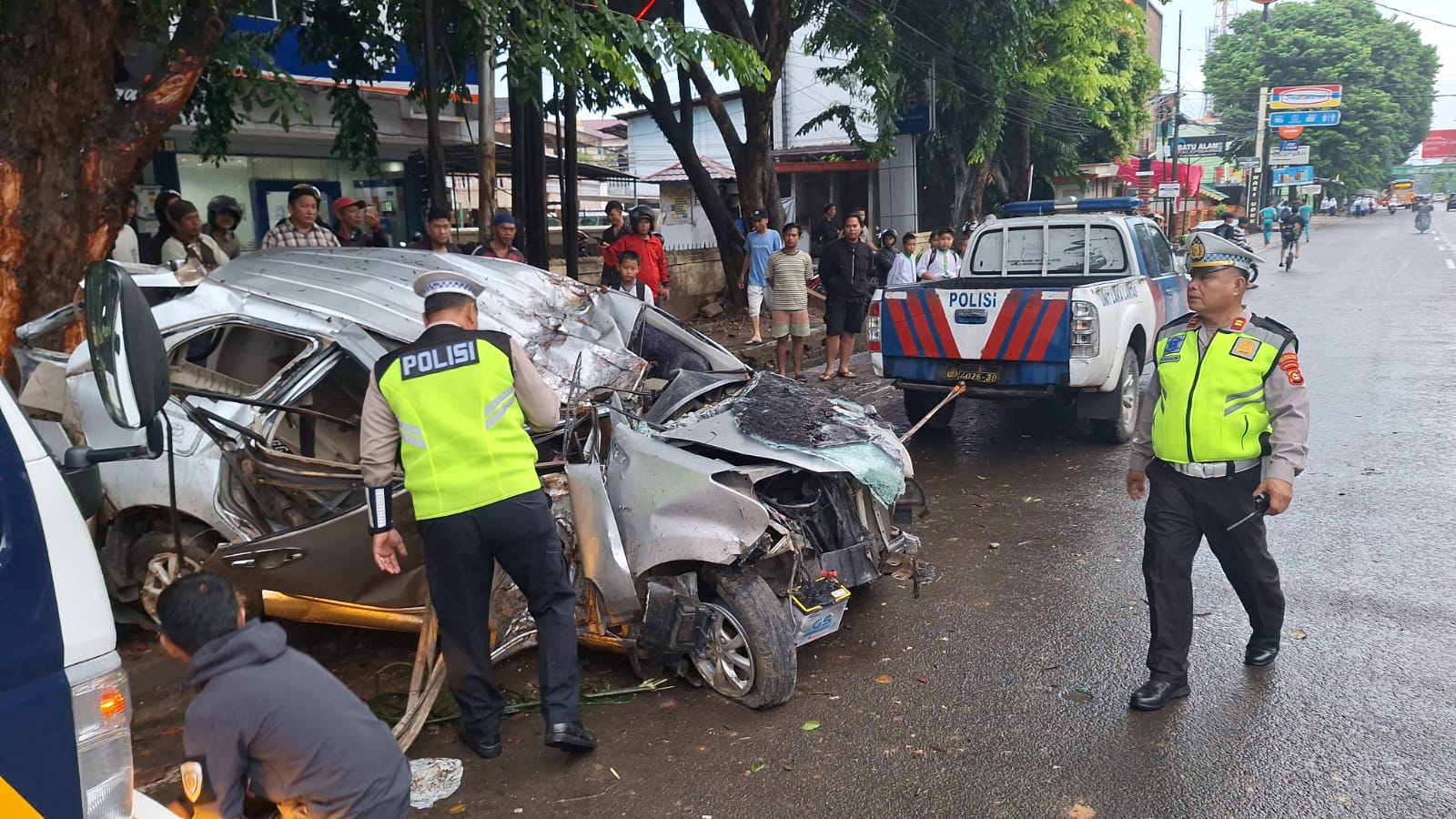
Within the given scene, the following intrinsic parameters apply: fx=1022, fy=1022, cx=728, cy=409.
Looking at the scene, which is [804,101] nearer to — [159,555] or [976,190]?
[976,190]

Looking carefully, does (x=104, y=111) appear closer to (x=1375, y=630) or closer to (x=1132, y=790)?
(x=1132, y=790)

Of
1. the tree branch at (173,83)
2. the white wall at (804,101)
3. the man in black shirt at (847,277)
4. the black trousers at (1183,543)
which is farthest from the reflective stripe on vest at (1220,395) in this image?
the white wall at (804,101)

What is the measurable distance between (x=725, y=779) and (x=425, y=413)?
1.61 metres

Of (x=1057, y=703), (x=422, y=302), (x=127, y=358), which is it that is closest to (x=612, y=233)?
(x=422, y=302)

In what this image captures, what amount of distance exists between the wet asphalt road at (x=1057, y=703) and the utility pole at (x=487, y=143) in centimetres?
Result: 498

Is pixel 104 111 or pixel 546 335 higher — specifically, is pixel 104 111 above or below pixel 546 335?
above

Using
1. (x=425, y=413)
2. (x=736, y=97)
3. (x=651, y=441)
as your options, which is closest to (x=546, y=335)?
(x=651, y=441)

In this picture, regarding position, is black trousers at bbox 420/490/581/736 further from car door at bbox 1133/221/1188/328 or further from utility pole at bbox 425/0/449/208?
car door at bbox 1133/221/1188/328

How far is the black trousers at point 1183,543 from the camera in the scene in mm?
3846

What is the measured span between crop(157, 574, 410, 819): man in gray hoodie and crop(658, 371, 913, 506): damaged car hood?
2.17m

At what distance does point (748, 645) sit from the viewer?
3.93 meters

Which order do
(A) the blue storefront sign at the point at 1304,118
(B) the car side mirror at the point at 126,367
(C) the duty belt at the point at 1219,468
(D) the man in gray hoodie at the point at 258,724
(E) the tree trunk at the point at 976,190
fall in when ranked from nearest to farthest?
1. (D) the man in gray hoodie at the point at 258,724
2. (B) the car side mirror at the point at 126,367
3. (C) the duty belt at the point at 1219,468
4. (E) the tree trunk at the point at 976,190
5. (A) the blue storefront sign at the point at 1304,118

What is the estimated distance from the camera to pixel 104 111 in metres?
5.36

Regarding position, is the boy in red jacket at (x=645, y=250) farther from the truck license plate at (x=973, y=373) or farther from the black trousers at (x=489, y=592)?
the black trousers at (x=489, y=592)
